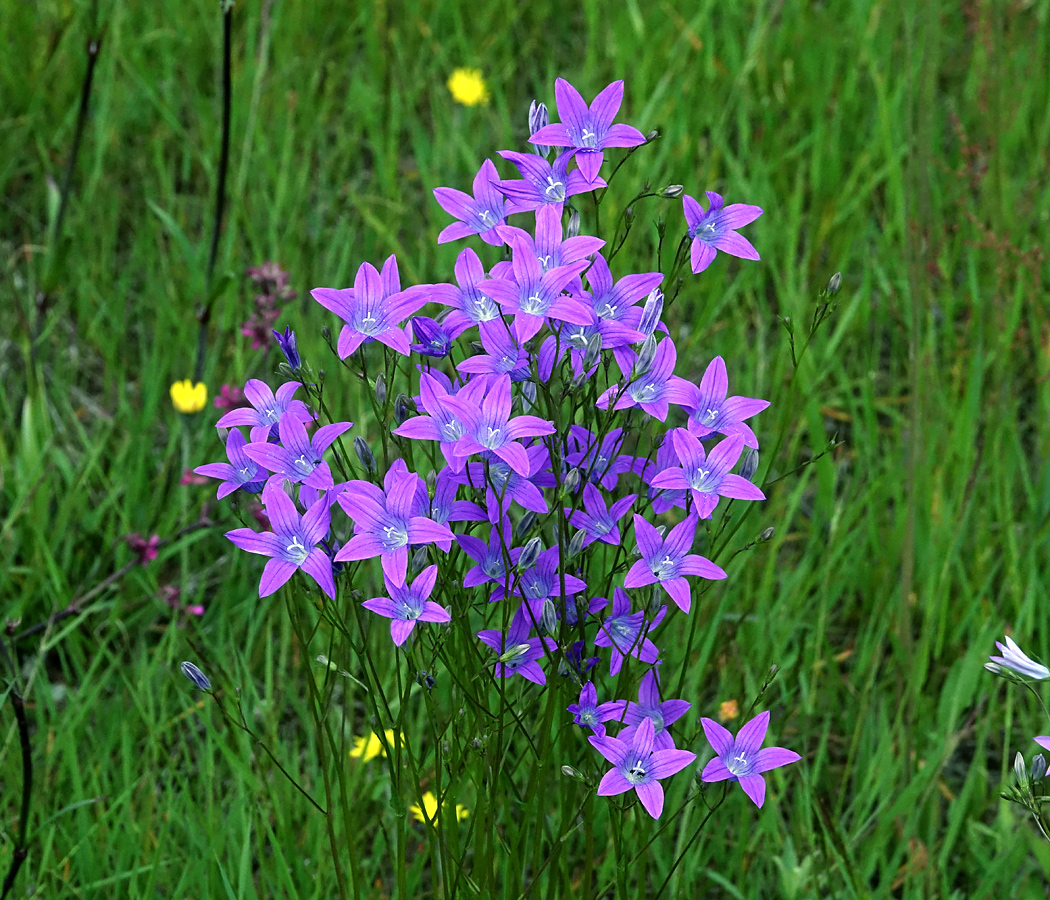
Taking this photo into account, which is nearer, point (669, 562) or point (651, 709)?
point (669, 562)

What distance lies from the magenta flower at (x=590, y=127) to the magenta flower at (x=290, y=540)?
52cm

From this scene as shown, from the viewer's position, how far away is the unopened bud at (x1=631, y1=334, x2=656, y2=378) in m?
1.26

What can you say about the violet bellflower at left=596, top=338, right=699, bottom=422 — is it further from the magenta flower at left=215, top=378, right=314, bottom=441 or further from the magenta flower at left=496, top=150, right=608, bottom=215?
the magenta flower at left=215, top=378, right=314, bottom=441

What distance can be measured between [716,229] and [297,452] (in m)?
0.60

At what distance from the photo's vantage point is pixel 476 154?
371cm

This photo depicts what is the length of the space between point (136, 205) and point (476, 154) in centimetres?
113

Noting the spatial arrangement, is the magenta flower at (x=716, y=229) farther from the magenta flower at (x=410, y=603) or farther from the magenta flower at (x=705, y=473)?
the magenta flower at (x=410, y=603)

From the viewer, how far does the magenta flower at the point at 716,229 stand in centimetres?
139

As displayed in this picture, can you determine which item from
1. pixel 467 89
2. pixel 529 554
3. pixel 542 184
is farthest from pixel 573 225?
pixel 467 89

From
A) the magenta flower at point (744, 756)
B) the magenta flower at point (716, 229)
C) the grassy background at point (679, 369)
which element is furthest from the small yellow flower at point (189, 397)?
the magenta flower at point (744, 756)

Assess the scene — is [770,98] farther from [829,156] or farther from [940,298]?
[940,298]

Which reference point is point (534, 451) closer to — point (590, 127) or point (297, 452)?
point (297, 452)

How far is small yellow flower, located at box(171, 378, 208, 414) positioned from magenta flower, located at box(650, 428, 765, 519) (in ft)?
5.25

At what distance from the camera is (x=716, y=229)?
4.66 feet
